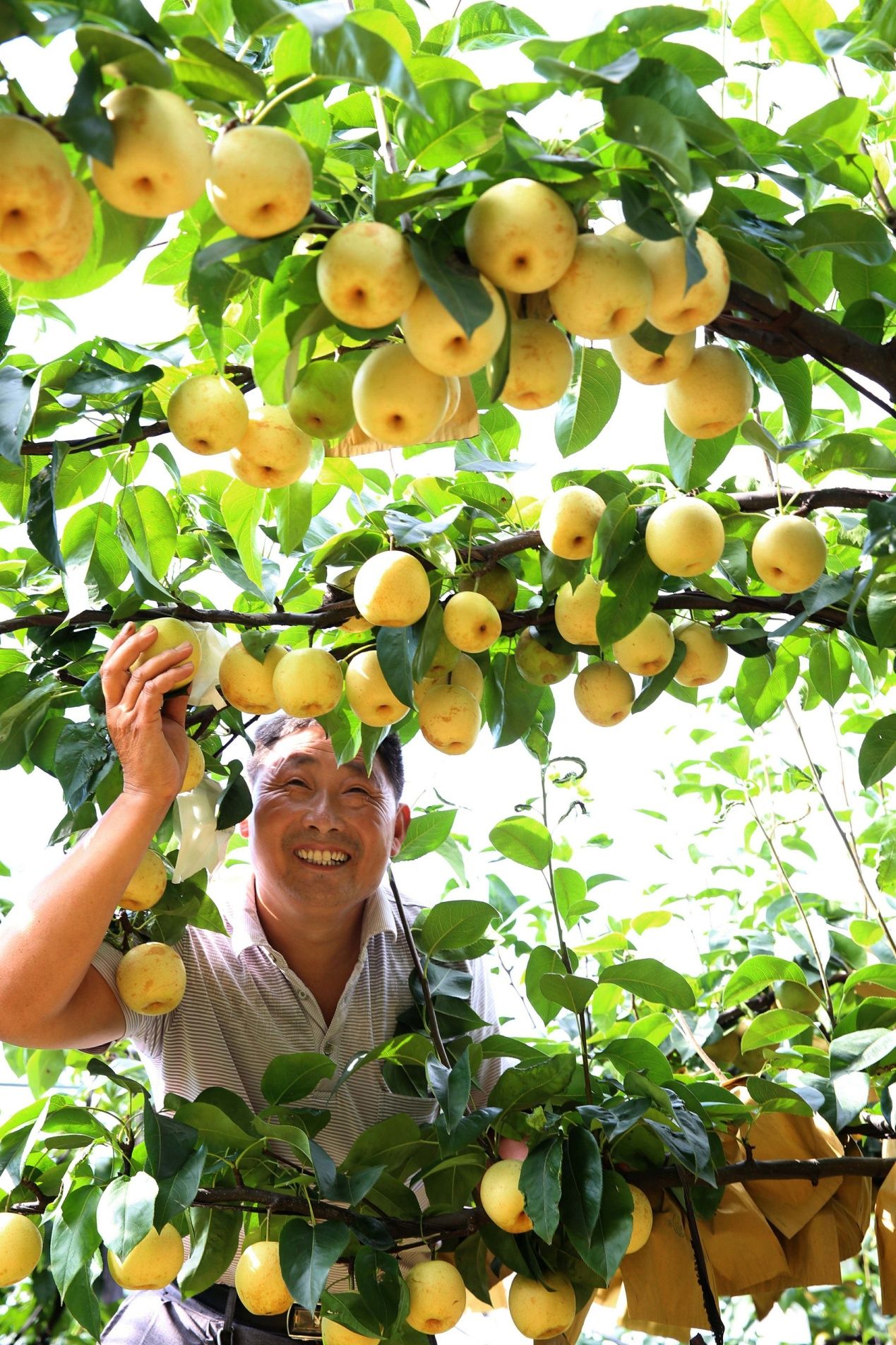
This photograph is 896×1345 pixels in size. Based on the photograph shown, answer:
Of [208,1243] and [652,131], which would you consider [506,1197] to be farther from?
[652,131]

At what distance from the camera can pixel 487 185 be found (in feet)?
3.83

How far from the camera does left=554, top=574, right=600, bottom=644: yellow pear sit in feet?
5.50

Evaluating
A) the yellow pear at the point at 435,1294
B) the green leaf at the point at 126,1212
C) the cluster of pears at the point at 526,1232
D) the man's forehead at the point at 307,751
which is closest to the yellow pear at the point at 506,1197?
the cluster of pears at the point at 526,1232

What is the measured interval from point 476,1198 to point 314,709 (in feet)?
2.47

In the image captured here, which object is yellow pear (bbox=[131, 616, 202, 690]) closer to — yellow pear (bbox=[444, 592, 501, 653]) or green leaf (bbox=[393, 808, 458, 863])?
yellow pear (bbox=[444, 592, 501, 653])

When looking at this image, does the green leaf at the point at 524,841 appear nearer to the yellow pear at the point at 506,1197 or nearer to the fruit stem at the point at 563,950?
the fruit stem at the point at 563,950

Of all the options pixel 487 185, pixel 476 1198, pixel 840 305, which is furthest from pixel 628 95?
pixel 476 1198

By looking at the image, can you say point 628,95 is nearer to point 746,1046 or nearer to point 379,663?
point 379,663

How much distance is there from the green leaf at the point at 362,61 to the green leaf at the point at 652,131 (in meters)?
0.17

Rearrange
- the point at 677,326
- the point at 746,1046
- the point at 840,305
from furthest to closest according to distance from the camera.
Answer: the point at 746,1046
the point at 840,305
the point at 677,326

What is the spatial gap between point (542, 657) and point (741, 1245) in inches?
35.5

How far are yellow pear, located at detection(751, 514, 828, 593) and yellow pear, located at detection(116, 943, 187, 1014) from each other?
111 cm

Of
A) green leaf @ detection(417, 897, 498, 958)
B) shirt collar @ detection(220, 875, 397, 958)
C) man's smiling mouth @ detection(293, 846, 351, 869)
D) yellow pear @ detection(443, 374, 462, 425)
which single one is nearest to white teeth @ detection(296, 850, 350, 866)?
man's smiling mouth @ detection(293, 846, 351, 869)

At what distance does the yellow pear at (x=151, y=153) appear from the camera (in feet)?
3.32
